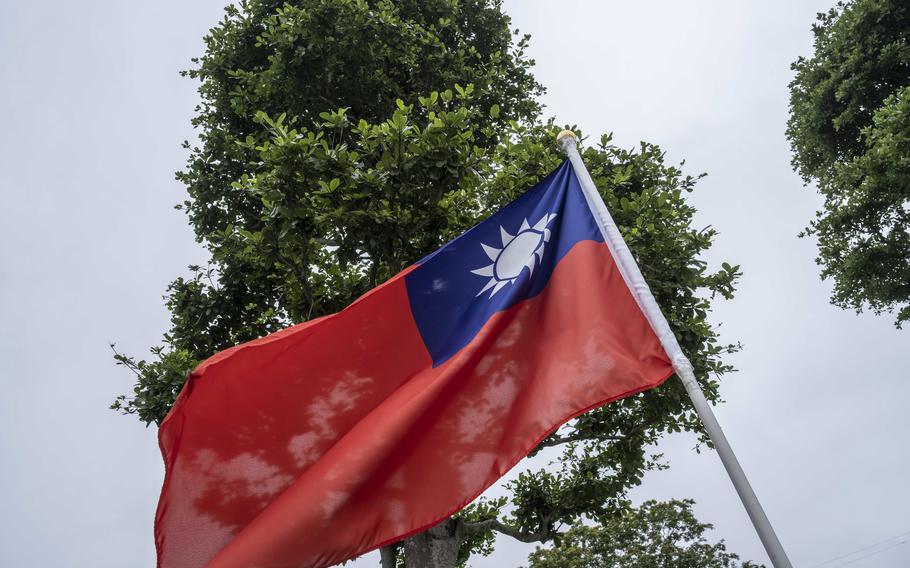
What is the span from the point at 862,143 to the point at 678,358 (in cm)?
1718

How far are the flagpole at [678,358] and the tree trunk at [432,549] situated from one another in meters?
5.28

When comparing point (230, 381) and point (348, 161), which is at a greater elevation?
point (348, 161)

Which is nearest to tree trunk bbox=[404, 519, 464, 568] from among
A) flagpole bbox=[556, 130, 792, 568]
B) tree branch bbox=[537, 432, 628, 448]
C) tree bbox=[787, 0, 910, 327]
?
tree branch bbox=[537, 432, 628, 448]

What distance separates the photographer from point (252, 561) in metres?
3.28

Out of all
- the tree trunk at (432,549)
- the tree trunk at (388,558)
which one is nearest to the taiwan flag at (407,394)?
the tree trunk at (432,549)

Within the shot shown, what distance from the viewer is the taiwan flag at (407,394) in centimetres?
356

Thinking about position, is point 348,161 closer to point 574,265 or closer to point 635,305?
point 574,265

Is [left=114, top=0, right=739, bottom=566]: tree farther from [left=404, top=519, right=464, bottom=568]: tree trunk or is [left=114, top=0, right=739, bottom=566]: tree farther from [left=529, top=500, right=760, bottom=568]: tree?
[left=529, top=500, right=760, bottom=568]: tree

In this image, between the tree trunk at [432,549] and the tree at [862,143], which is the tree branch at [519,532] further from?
the tree at [862,143]

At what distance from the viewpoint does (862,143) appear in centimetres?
1681

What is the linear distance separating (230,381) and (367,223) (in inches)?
149

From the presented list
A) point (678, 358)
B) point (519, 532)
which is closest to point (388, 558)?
point (519, 532)

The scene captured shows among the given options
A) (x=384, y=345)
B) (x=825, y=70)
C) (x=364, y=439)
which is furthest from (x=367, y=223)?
(x=825, y=70)

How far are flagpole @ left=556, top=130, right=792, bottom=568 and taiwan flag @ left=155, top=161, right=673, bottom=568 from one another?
10 cm
